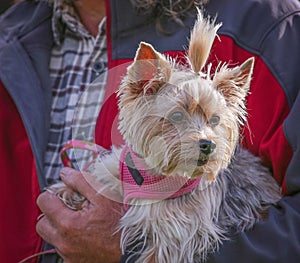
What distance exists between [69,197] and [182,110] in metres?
0.65

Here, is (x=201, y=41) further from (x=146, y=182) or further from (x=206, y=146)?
(x=146, y=182)

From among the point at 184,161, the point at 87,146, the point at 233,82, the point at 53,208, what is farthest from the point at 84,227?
the point at 233,82

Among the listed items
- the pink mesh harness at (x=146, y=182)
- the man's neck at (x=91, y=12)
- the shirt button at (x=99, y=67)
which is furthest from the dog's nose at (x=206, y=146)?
the man's neck at (x=91, y=12)

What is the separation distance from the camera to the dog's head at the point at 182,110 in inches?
56.5

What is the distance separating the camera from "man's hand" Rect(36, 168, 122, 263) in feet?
5.89

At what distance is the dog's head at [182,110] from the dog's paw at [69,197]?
0.46 meters

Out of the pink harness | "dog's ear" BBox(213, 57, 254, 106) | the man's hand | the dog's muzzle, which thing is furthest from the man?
the dog's muzzle

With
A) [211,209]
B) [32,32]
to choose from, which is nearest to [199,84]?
[211,209]

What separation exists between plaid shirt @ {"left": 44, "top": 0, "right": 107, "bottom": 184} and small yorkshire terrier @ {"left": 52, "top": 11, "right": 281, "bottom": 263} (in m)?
0.39

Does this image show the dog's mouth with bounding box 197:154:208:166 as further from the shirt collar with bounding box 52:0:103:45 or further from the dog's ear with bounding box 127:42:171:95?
the shirt collar with bounding box 52:0:103:45

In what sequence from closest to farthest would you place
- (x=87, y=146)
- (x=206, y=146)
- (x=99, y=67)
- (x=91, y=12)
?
(x=206, y=146) < (x=87, y=146) < (x=99, y=67) < (x=91, y=12)

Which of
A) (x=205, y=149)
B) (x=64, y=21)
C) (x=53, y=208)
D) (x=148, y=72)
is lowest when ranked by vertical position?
(x=53, y=208)

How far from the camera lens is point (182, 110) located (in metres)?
1.44

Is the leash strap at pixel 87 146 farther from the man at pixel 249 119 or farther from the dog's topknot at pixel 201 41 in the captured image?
the dog's topknot at pixel 201 41
